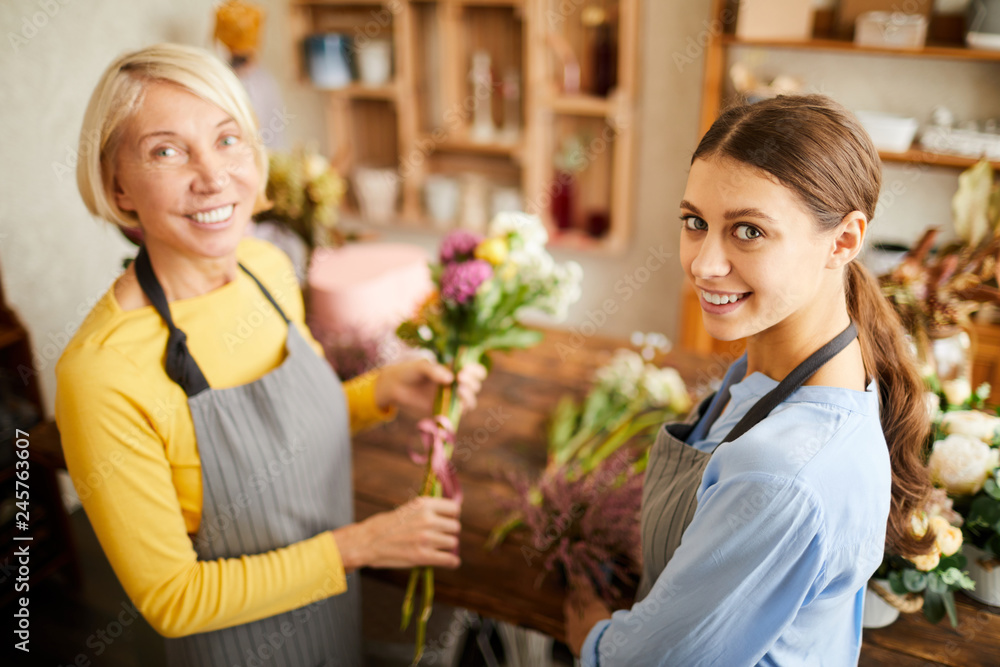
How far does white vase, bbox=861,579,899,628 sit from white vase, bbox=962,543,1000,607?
164 mm

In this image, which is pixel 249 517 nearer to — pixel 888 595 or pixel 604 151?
pixel 888 595

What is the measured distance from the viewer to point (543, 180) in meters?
3.79

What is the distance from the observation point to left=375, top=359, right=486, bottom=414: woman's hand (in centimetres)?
150

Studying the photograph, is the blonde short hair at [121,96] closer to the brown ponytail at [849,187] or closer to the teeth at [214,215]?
the teeth at [214,215]

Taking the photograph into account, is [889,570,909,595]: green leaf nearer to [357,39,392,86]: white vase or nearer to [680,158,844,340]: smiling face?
[680,158,844,340]: smiling face

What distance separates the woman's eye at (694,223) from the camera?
92 centimetres

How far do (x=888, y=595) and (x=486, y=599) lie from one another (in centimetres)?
72

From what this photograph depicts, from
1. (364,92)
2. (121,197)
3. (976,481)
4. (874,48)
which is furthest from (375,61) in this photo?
(976,481)

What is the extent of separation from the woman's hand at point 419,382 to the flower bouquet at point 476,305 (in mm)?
25

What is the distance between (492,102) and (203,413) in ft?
10.3

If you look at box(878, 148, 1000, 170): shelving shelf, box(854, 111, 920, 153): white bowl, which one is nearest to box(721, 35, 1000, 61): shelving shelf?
box(854, 111, 920, 153): white bowl

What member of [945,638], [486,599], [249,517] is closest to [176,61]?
[249,517]

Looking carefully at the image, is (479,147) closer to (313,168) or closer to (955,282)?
(313,168)

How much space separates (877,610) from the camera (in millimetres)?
1193
